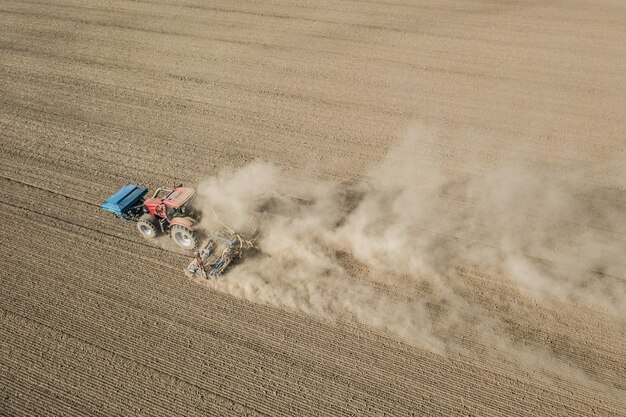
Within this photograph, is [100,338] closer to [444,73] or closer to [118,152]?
[118,152]

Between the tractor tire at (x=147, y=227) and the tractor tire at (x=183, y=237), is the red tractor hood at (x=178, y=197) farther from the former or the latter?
the tractor tire at (x=147, y=227)

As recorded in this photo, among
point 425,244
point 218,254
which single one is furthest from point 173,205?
point 425,244

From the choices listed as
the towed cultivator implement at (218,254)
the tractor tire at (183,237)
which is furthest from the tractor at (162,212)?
the towed cultivator implement at (218,254)

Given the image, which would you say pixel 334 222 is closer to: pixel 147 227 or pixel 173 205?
pixel 173 205

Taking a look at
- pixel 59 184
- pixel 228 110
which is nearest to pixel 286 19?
pixel 228 110

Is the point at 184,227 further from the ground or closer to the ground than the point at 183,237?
further from the ground

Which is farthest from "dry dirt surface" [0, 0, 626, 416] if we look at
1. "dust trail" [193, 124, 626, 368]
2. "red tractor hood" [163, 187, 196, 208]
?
"red tractor hood" [163, 187, 196, 208]

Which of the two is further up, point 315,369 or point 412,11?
point 412,11
